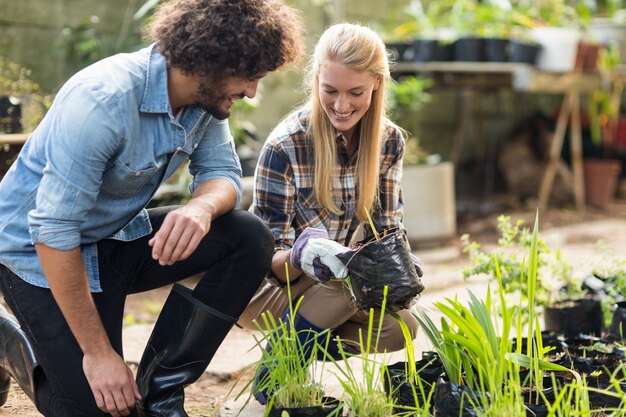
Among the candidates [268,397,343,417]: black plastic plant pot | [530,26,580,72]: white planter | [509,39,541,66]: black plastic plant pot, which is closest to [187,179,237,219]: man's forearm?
[268,397,343,417]: black plastic plant pot

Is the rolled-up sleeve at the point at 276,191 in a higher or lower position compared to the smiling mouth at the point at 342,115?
lower

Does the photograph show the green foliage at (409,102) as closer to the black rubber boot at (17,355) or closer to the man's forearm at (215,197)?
the man's forearm at (215,197)

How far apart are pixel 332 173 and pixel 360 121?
7.5 inches

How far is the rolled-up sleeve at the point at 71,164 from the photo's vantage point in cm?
180

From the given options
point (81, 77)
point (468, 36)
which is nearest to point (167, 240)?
point (81, 77)

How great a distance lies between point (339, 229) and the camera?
2482 mm

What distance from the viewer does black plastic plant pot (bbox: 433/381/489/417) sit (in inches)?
70.5

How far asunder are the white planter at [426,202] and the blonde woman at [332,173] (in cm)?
261

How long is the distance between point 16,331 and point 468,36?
4.20 metres

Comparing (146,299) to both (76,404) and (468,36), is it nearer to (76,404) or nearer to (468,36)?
(76,404)

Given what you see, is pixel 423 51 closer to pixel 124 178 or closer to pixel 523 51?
pixel 523 51

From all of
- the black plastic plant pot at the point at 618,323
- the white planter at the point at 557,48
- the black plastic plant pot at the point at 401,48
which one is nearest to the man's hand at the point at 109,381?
the black plastic plant pot at the point at 618,323

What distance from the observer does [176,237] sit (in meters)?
1.89

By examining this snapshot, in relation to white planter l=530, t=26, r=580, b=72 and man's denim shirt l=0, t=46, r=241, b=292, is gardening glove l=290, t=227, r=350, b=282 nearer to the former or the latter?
man's denim shirt l=0, t=46, r=241, b=292
